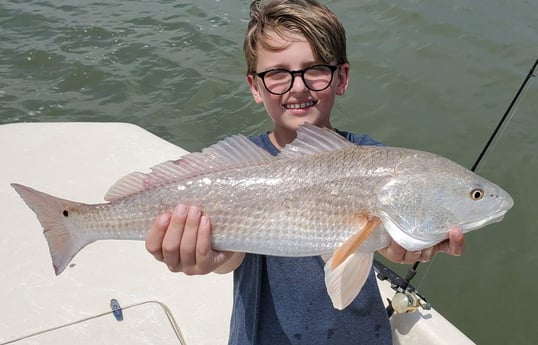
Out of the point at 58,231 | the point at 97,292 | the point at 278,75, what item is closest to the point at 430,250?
the point at 278,75

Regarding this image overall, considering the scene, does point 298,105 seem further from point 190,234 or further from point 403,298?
point 403,298

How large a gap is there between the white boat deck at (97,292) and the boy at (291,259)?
0.69 metres

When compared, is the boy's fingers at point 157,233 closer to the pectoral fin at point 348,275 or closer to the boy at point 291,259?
the boy at point 291,259

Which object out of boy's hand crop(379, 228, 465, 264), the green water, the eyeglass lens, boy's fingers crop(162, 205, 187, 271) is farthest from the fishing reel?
the green water

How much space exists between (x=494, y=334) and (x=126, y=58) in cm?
709

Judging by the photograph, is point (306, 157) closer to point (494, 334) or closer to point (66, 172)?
point (66, 172)

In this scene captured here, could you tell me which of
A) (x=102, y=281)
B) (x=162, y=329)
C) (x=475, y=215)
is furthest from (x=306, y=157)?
(x=102, y=281)

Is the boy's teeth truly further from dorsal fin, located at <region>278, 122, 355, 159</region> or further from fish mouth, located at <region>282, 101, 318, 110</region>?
dorsal fin, located at <region>278, 122, 355, 159</region>

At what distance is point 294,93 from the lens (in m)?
2.51

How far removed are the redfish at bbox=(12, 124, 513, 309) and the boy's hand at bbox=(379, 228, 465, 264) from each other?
33 mm

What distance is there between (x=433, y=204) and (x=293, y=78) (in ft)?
2.95

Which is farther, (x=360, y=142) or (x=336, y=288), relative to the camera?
(x=360, y=142)

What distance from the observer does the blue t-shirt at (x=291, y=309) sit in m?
2.35

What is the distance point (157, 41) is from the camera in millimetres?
9781
